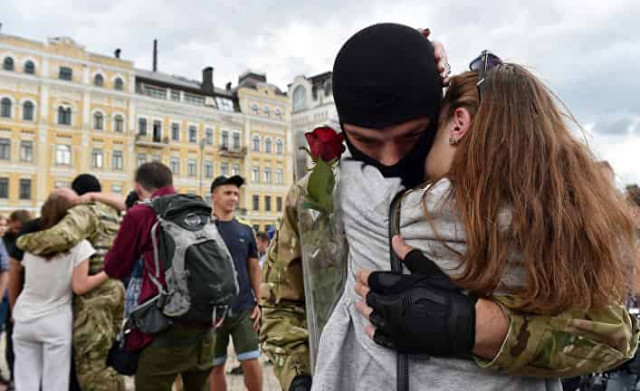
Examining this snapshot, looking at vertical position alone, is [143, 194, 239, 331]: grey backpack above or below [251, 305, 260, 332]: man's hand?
above

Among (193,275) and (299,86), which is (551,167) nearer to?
(299,86)

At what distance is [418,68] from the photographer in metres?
1.27

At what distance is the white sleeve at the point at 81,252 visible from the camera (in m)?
4.13

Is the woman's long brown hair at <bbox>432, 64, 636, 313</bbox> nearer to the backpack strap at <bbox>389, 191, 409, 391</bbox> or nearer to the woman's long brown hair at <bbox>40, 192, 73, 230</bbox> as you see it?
the backpack strap at <bbox>389, 191, 409, 391</bbox>

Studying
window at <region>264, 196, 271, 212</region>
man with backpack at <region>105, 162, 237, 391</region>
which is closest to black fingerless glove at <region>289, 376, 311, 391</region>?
man with backpack at <region>105, 162, 237, 391</region>

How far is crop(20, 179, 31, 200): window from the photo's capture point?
38125 mm

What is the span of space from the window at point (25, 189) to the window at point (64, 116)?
16.5 ft

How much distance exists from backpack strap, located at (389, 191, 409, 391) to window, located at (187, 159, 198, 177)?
152ft

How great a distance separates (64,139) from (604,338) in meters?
44.2

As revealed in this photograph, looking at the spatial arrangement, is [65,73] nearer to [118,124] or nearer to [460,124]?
[118,124]

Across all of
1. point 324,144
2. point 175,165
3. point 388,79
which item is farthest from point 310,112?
point 175,165

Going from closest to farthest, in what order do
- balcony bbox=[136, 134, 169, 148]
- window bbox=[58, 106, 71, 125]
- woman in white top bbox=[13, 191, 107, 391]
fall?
woman in white top bbox=[13, 191, 107, 391], window bbox=[58, 106, 71, 125], balcony bbox=[136, 134, 169, 148]

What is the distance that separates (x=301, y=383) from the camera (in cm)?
146

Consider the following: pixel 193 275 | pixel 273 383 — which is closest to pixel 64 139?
pixel 273 383
